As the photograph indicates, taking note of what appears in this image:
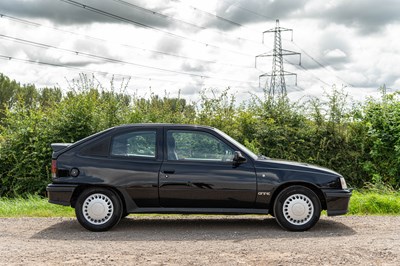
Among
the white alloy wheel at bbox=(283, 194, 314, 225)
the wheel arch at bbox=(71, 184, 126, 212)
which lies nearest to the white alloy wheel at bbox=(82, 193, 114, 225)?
the wheel arch at bbox=(71, 184, 126, 212)

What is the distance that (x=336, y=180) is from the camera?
8.99 meters

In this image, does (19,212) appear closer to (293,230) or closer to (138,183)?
(138,183)

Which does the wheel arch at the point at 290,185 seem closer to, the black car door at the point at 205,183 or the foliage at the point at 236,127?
the black car door at the point at 205,183

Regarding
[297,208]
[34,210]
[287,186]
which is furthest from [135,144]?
[34,210]

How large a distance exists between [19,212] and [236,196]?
4878 millimetres

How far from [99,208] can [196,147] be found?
181 cm

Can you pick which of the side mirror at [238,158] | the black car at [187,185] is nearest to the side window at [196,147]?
the black car at [187,185]

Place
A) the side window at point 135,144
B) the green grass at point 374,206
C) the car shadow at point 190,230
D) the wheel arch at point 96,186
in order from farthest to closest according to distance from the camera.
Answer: the green grass at point 374,206 < the side window at point 135,144 < the wheel arch at point 96,186 < the car shadow at point 190,230

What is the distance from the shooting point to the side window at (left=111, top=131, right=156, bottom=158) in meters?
8.95

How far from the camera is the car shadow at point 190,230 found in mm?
8398

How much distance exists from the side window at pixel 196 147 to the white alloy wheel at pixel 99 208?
1216 mm

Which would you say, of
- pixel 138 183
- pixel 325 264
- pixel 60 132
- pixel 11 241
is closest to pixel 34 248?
pixel 11 241

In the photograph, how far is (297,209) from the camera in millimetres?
8797

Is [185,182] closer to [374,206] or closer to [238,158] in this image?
[238,158]
